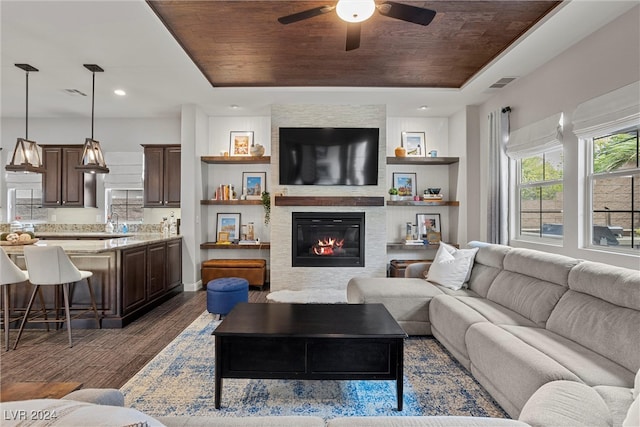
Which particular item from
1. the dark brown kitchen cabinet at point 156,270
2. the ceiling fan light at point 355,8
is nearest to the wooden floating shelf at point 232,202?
the dark brown kitchen cabinet at point 156,270

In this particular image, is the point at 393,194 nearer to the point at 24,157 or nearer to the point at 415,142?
the point at 415,142

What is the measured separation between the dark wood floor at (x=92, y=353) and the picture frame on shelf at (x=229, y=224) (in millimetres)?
1961

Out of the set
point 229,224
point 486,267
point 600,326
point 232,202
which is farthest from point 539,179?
point 229,224

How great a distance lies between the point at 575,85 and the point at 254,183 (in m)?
4.48

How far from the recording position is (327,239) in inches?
207

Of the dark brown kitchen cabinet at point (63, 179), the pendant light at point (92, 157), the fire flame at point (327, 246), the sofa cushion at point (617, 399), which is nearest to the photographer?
the sofa cushion at point (617, 399)

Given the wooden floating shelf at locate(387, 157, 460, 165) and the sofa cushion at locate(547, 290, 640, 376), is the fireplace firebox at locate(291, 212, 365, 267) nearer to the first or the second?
the wooden floating shelf at locate(387, 157, 460, 165)

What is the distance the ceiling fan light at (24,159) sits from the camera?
374 centimetres

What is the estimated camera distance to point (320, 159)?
201 inches

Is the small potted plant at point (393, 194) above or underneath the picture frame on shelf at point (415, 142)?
underneath

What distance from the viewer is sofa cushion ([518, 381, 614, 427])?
4.11ft

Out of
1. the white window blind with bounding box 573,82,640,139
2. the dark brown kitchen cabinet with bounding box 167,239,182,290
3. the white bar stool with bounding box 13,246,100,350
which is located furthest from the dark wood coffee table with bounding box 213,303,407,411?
the dark brown kitchen cabinet with bounding box 167,239,182,290

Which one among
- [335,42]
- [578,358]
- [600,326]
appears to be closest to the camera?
[578,358]

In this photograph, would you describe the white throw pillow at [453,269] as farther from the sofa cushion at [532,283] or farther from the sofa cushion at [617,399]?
the sofa cushion at [617,399]
